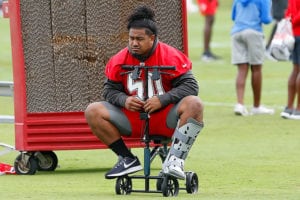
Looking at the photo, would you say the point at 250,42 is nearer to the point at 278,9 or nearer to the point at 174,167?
the point at 174,167

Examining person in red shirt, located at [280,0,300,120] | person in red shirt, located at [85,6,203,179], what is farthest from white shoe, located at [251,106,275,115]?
person in red shirt, located at [85,6,203,179]

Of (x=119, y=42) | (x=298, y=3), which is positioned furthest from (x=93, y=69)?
(x=298, y=3)

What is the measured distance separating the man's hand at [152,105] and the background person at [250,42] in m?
7.21

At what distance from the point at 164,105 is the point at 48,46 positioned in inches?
85.5

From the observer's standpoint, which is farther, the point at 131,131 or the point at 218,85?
the point at 218,85

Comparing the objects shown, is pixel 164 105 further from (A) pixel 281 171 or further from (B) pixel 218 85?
(B) pixel 218 85

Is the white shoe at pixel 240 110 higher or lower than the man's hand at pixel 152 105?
lower

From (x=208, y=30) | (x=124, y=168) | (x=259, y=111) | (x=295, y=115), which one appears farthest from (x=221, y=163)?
(x=208, y=30)

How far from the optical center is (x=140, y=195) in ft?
32.0

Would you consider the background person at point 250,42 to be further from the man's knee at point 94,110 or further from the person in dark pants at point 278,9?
the person in dark pants at point 278,9

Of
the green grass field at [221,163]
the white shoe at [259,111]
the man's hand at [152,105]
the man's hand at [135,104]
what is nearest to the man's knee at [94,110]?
the man's hand at [135,104]

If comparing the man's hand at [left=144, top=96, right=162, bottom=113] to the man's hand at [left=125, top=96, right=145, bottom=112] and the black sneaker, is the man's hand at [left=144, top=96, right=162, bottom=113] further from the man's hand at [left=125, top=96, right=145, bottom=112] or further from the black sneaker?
the black sneaker

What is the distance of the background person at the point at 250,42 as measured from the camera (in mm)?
16938

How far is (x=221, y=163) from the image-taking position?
40.4 feet
